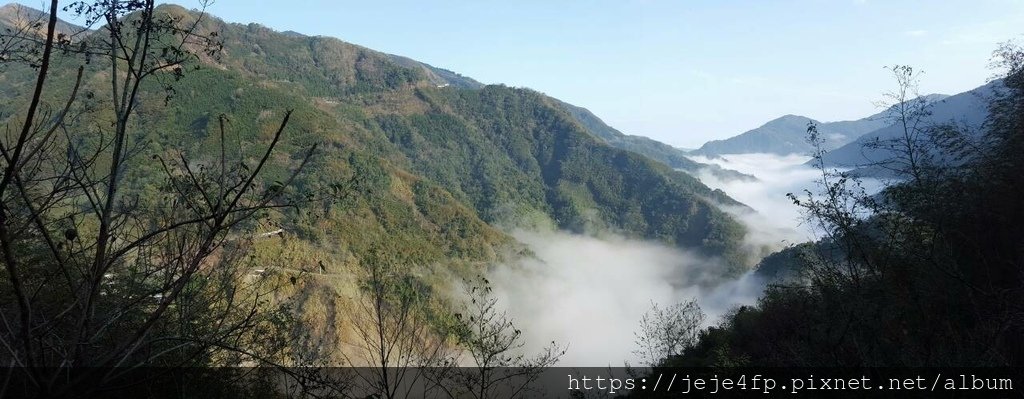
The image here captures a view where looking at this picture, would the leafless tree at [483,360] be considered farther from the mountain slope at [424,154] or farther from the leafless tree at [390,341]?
the mountain slope at [424,154]

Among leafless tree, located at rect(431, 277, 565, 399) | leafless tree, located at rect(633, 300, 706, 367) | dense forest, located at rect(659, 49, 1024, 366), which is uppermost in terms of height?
dense forest, located at rect(659, 49, 1024, 366)

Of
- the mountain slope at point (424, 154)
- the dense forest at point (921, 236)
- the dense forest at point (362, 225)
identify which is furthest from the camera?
the mountain slope at point (424, 154)

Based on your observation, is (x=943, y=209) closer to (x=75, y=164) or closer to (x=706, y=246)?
(x=75, y=164)

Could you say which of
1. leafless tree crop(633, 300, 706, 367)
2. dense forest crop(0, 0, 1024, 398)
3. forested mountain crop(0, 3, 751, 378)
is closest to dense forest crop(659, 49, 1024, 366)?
dense forest crop(0, 0, 1024, 398)

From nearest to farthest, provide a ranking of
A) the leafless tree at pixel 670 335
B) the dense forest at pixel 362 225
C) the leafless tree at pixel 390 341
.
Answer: the dense forest at pixel 362 225 → the leafless tree at pixel 390 341 → the leafless tree at pixel 670 335

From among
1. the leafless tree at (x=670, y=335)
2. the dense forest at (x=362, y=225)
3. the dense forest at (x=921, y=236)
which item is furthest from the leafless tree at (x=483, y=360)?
the leafless tree at (x=670, y=335)

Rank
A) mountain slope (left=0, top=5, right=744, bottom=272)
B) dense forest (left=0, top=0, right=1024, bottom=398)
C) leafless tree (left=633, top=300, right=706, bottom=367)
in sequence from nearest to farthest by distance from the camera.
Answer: dense forest (left=0, top=0, right=1024, bottom=398) < leafless tree (left=633, top=300, right=706, bottom=367) < mountain slope (left=0, top=5, right=744, bottom=272)

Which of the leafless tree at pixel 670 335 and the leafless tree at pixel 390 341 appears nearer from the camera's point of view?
the leafless tree at pixel 390 341

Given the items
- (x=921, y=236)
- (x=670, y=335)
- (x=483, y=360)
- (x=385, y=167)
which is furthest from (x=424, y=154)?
(x=921, y=236)

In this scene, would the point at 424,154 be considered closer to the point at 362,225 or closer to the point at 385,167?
the point at 385,167

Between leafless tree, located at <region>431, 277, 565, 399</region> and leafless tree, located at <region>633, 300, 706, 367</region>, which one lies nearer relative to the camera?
leafless tree, located at <region>431, 277, 565, 399</region>

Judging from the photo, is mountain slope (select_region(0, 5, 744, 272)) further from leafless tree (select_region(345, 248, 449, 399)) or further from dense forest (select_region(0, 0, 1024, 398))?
leafless tree (select_region(345, 248, 449, 399))

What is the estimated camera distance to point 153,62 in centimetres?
264

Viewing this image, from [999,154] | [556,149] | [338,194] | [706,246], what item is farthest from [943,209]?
[556,149]
